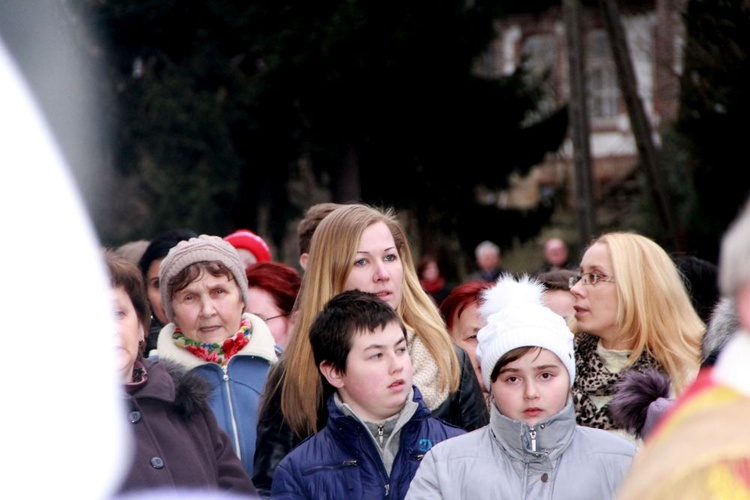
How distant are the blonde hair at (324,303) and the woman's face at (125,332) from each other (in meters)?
0.59

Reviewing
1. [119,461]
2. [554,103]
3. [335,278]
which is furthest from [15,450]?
[554,103]

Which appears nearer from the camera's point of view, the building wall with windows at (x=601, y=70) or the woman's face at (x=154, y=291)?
the woman's face at (x=154, y=291)

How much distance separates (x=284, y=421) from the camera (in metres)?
3.82

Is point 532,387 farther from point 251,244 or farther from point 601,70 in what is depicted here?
point 601,70

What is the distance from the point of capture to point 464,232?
1889 centimetres

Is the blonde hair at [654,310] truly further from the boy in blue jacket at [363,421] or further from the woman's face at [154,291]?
the woman's face at [154,291]

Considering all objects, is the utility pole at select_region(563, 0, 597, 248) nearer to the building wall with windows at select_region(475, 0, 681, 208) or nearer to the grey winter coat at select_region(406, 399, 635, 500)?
the grey winter coat at select_region(406, 399, 635, 500)

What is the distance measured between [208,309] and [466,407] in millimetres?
1104

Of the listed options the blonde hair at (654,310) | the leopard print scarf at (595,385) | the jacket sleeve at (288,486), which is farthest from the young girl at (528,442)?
the blonde hair at (654,310)

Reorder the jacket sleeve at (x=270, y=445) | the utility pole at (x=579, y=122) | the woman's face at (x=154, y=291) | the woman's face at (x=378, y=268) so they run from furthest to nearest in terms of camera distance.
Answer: the utility pole at (x=579, y=122) → the woman's face at (x=154, y=291) → the woman's face at (x=378, y=268) → the jacket sleeve at (x=270, y=445)

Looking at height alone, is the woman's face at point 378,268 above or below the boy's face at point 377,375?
above

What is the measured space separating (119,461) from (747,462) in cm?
80

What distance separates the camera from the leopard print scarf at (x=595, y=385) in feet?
14.0

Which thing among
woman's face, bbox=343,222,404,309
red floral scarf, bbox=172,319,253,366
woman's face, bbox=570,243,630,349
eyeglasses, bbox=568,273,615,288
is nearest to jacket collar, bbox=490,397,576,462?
woman's face, bbox=343,222,404,309
